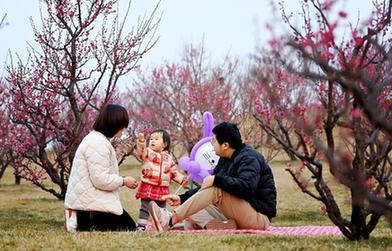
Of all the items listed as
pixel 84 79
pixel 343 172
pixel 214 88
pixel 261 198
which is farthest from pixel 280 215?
pixel 214 88

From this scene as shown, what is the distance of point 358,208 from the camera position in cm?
565

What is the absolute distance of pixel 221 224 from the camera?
7.15 m

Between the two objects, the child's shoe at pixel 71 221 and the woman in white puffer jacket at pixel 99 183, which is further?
the child's shoe at pixel 71 221

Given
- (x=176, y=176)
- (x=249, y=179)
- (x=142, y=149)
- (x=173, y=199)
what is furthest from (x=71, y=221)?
(x=249, y=179)

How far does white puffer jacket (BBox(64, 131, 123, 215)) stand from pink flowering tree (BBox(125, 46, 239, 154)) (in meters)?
14.2

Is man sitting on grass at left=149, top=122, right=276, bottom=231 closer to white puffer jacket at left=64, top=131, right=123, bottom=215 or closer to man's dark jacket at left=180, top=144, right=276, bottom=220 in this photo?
man's dark jacket at left=180, top=144, right=276, bottom=220

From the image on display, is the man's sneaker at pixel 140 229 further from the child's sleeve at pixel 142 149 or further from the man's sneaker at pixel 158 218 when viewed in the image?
the child's sleeve at pixel 142 149

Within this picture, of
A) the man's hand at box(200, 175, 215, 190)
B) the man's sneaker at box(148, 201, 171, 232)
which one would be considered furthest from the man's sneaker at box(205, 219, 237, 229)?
the man's hand at box(200, 175, 215, 190)

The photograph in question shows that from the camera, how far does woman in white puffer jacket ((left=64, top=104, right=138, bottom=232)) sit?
6.99m

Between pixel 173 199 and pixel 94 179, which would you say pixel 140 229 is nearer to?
pixel 173 199

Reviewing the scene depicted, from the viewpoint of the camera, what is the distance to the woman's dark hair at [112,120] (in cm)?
715

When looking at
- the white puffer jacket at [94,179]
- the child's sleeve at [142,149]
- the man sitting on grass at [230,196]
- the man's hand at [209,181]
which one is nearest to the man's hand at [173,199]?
the man sitting on grass at [230,196]

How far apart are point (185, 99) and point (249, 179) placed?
60.3ft

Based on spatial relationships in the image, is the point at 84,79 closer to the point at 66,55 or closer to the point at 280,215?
the point at 66,55
